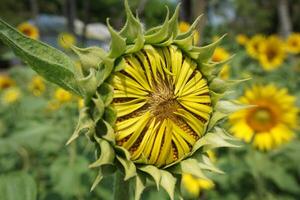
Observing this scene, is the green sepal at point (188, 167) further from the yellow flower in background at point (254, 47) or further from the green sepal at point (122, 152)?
the yellow flower in background at point (254, 47)

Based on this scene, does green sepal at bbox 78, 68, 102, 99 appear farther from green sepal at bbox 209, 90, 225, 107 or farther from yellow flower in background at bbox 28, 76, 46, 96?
yellow flower in background at bbox 28, 76, 46, 96

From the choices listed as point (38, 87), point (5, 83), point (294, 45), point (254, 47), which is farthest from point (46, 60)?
point (294, 45)

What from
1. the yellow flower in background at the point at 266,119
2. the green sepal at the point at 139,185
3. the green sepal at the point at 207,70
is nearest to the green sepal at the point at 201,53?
the green sepal at the point at 207,70

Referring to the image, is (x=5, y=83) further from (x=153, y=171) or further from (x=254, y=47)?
(x=153, y=171)

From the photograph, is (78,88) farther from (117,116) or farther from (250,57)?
(250,57)

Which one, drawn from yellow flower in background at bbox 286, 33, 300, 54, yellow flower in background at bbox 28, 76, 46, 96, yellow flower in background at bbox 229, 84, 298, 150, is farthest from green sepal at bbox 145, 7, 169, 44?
yellow flower in background at bbox 286, 33, 300, 54

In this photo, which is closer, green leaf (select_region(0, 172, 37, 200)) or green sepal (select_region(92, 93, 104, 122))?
green sepal (select_region(92, 93, 104, 122))

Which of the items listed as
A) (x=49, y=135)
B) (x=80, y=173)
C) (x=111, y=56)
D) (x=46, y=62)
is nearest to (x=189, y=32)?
(x=111, y=56)
